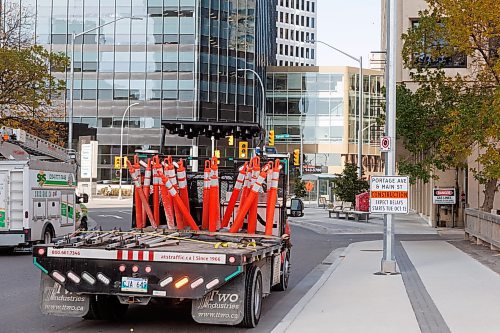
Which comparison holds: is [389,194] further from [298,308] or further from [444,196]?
[444,196]

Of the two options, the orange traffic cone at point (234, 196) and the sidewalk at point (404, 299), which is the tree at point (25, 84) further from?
the orange traffic cone at point (234, 196)

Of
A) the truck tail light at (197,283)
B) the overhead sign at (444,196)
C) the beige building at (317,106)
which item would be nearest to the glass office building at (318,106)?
the beige building at (317,106)

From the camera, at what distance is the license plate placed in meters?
9.28

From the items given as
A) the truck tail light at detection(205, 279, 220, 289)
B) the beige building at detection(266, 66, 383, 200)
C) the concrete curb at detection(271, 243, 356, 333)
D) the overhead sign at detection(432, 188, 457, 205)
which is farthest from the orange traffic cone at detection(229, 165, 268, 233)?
the beige building at detection(266, 66, 383, 200)

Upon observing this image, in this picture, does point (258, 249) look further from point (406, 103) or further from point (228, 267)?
point (406, 103)

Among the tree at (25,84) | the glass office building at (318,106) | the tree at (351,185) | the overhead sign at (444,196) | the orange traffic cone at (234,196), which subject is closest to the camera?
the orange traffic cone at (234,196)

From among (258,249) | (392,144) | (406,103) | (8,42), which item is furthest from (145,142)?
(258,249)

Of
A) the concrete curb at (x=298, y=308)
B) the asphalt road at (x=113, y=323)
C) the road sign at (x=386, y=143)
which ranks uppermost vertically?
the road sign at (x=386, y=143)

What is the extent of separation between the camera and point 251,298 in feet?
32.3

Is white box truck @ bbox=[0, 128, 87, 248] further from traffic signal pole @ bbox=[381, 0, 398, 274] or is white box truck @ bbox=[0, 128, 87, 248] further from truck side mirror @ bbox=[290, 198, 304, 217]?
traffic signal pole @ bbox=[381, 0, 398, 274]

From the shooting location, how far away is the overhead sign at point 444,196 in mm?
35278

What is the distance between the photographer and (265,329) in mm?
10156

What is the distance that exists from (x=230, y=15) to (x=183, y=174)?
6769 cm

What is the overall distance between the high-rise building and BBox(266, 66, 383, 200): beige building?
87.7 meters
